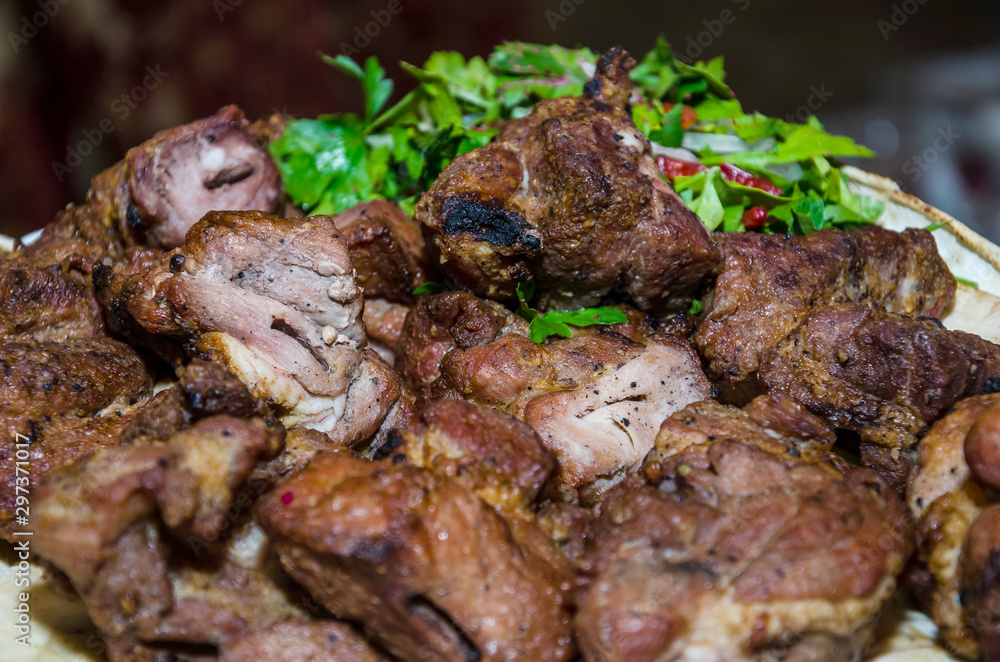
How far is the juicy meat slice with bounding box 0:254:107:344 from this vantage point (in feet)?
10.8

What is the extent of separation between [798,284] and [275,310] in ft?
8.13

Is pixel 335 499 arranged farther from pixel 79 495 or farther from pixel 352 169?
pixel 352 169

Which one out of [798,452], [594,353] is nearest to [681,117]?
[594,353]

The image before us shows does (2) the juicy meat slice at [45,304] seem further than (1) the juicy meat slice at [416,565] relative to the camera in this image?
Yes

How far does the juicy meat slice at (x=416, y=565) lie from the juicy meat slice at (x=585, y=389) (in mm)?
647

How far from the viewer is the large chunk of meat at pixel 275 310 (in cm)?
287

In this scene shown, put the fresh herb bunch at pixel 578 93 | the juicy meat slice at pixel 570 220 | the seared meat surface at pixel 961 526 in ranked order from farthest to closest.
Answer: the fresh herb bunch at pixel 578 93 → the juicy meat slice at pixel 570 220 → the seared meat surface at pixel 961 526

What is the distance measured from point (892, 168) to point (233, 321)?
9543 millimetres
